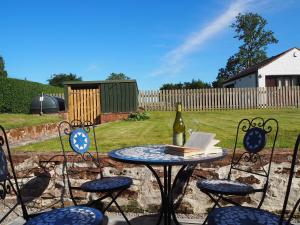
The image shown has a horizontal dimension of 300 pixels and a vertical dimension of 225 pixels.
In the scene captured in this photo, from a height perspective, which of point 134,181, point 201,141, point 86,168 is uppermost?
point 201,141

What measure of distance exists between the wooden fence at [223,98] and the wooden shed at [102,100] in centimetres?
439

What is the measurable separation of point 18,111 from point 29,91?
1457 mm

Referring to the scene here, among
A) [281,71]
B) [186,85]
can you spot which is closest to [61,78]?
[186,85]

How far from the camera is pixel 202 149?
269cm

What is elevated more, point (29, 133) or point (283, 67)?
point (283, 67)

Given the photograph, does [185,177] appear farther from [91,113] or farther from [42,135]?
[91,113]

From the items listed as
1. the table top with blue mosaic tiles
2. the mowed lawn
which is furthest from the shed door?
the table top with blue mosaic tiles

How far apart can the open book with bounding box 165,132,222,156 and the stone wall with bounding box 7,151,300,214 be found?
1087mm

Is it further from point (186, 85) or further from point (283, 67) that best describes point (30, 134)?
point (186, 85)

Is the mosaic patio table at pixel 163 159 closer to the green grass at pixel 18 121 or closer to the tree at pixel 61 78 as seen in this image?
the green grass at pixel 18 121

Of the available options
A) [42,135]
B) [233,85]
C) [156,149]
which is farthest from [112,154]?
[233,85]

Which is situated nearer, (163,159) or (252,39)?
(163,159)

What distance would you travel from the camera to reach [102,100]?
15664 mm

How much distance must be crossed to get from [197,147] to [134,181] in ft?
4.70
